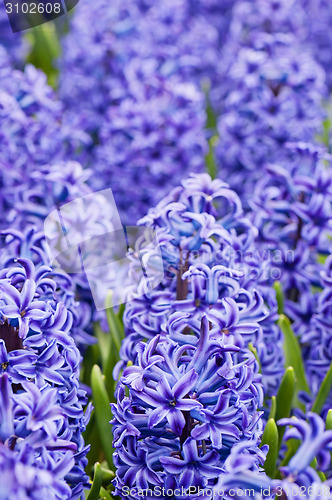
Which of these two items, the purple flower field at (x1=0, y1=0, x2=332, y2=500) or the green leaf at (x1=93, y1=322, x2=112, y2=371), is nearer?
the purple flower field at (x1=0, y1=0, x2=332, y2=500)

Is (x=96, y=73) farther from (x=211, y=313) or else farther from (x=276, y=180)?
(x=211, y=313)

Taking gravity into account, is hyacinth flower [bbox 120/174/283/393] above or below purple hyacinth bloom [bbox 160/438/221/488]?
above

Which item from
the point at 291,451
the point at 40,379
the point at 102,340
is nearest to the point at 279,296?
the point at 291,451

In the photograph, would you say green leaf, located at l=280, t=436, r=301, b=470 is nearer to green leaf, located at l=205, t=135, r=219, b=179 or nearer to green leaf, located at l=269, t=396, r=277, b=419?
green leaf, located at l=269, t=396, r=277, b=419

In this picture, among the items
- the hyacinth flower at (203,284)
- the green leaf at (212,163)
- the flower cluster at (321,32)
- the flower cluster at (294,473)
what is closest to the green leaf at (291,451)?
the hyacinth flower at (203,284)

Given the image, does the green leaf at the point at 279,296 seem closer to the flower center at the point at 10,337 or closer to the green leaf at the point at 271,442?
the green leaf at the point at 271,442

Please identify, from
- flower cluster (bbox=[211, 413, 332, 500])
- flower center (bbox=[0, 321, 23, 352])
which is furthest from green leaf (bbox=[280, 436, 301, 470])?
flower center (bbox=[0, 321, 23, 352])
